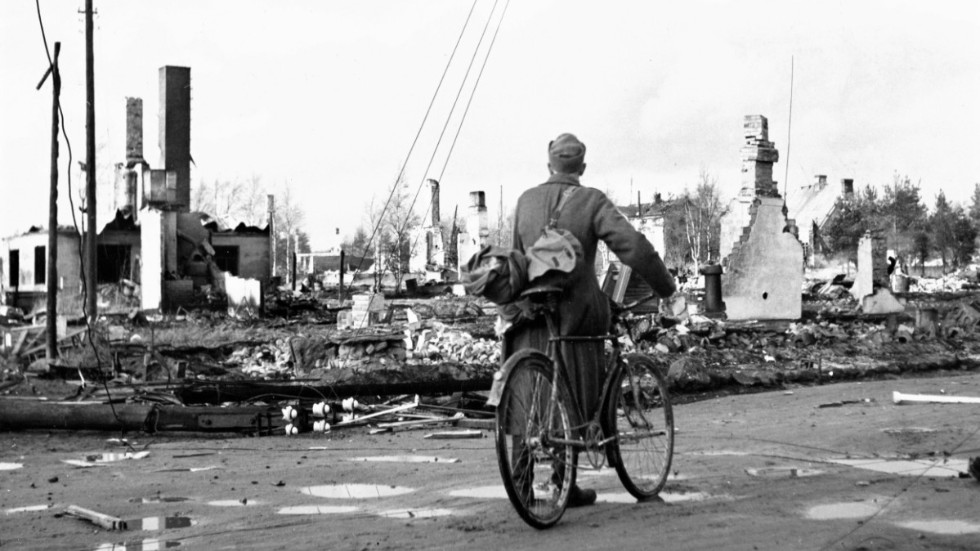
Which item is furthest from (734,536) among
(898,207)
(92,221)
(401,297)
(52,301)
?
(898,207)

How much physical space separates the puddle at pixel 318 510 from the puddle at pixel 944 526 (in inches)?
105

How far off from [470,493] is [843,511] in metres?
1.98

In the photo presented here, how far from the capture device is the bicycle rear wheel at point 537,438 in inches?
213

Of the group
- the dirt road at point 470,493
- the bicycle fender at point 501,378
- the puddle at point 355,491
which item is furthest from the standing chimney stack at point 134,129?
the bicycle fender at point 501,378

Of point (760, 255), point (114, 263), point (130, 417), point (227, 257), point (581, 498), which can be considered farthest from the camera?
point (227, 257)

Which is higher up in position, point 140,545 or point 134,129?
point 134,129

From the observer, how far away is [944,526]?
539 centimetres

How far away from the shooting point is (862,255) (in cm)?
3195

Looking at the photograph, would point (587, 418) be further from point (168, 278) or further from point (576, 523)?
point (168, 278)

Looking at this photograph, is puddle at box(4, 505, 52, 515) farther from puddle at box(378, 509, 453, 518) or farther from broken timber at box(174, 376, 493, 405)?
broken timber at box(174, 376, 493, 405)

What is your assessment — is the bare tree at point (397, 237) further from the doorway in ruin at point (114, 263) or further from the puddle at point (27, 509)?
the puddle at point (27, 509)

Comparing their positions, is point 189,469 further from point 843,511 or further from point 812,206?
point 812,206

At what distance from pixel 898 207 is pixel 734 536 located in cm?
7440

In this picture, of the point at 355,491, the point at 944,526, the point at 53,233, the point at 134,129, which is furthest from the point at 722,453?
the point at 134,129
